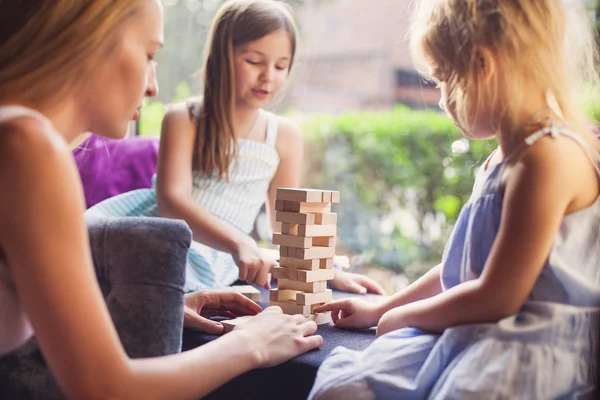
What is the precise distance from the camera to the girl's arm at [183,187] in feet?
5.91

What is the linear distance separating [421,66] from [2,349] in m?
0.89

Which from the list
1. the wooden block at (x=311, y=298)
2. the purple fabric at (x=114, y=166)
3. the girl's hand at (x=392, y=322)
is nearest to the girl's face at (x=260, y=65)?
the purple fabric at (x=114, y=166)

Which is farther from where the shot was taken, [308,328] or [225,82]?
[225,82]

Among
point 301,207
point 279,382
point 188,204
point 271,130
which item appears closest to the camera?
point 279,382

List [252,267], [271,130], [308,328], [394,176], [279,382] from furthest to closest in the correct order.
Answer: [394,176], [271,130], [252,267], [308,328], [279,382]

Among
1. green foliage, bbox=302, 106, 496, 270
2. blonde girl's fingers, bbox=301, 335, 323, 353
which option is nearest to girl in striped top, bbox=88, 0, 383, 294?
blonde girl's fingers, bbox=301, 335, 323, 353

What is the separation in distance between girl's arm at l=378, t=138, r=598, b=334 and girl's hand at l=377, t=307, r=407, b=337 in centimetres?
16

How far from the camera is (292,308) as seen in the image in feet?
4.88

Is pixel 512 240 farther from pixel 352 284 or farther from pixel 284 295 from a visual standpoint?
pixel 352 284

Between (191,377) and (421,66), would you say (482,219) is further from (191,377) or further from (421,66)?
(191,377)

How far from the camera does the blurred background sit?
344 cm

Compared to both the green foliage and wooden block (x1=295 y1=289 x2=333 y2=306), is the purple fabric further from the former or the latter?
the green foliage

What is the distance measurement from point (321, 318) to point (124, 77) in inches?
28.8

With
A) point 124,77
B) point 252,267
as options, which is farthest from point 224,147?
point 124,77
